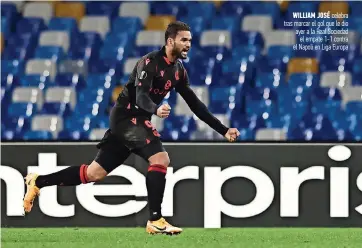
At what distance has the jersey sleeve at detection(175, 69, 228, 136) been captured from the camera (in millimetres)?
6840

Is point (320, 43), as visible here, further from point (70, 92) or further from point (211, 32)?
point (70, 92)

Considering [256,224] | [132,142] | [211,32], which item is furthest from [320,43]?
[132,142]

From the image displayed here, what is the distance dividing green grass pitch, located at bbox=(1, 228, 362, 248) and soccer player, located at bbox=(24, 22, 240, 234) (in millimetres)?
435

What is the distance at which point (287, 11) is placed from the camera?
1142cm

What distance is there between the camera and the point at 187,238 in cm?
717

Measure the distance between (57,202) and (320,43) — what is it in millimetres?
4260

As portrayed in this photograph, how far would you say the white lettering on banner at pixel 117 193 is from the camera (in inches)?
328

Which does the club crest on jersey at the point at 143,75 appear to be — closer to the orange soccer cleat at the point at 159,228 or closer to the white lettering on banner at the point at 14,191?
the orange soccer cleat at the point at 159,228

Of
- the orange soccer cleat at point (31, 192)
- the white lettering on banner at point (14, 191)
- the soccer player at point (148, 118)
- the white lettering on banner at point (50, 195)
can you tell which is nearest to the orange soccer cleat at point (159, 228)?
the soccer player at point (148, 118)

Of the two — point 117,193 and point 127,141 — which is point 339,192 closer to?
point 117,193

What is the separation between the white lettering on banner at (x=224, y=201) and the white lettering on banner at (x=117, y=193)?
57cm

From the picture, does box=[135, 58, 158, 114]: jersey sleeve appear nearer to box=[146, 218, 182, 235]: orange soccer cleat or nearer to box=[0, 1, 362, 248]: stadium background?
box=[146, 218, 182, 235]: orange soccer cleat

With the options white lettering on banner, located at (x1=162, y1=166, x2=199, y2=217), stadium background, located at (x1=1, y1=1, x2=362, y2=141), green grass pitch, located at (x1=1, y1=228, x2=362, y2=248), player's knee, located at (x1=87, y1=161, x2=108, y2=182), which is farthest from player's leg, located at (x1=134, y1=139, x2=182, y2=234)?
stadium background, located at (x1=1, y1=1, x2=362, y2=141)

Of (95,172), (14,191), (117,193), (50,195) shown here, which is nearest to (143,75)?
(95,172)
